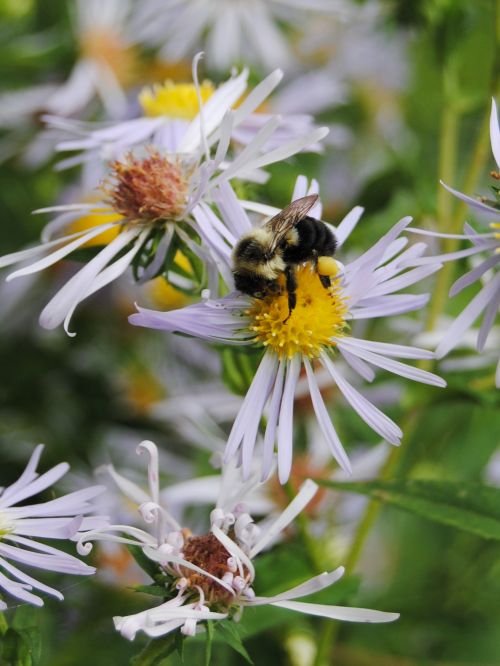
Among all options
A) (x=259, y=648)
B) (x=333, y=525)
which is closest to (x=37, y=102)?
(x=333, y=525)

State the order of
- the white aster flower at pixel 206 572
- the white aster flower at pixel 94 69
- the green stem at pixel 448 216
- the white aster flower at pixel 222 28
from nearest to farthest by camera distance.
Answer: the white aster flower at pixel 206 572
the green stem at pixel 448 216
the white aster flower at pixel 94 69
the white aster flower at pixel 222 28

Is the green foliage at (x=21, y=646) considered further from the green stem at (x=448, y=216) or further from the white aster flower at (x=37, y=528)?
the green stem at (x=448, y=216)

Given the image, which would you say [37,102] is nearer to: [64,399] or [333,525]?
[64,399]

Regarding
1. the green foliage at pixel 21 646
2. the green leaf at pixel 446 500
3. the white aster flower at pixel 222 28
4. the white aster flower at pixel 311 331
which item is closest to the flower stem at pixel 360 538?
the green leaf at pixel 446 500

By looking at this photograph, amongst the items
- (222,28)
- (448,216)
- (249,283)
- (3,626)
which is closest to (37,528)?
(3,626)

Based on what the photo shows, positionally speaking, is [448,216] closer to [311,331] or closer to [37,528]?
[311,331]
